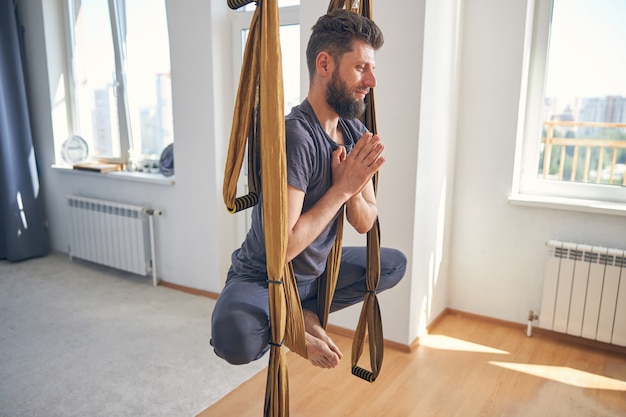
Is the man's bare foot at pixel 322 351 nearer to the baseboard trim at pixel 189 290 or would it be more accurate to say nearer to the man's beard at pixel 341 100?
the man's beard at pixel 341 100

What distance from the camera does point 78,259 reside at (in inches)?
182

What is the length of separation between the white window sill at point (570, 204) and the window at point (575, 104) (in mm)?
63

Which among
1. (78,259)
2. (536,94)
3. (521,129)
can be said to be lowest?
(78,259)

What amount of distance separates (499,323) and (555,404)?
0.90 m

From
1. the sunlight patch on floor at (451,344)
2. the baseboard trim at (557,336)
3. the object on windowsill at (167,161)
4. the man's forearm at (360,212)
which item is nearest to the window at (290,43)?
the object on windowsill at (167,161)

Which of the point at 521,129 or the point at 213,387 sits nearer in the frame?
the point at 213,387

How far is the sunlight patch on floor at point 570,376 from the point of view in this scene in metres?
2.59

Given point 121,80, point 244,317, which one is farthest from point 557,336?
point 121,80

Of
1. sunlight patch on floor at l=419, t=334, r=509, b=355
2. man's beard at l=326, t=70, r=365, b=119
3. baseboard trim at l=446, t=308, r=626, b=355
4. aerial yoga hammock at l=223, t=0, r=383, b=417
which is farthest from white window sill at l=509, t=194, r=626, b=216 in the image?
aerial yoga hammock at l=223, t=0, r=383, b=417

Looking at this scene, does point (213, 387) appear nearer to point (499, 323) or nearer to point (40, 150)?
point (499, 323)

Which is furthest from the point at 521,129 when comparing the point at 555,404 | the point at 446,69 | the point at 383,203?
the point at 555,404

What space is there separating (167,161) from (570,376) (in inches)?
120

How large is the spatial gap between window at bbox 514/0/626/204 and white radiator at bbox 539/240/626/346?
364 mm

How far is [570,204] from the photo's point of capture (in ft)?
9.67
